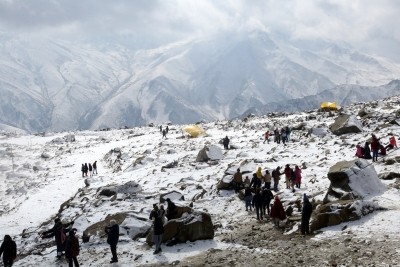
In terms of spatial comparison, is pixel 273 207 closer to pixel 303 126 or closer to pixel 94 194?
pixel 94 194

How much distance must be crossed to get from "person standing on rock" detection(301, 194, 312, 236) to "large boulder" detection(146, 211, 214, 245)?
4220 mm

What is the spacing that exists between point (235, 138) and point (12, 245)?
138ft

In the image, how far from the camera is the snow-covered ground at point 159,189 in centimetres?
1792

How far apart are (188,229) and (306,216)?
17.5 ft

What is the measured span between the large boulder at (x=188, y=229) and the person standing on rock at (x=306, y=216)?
422 centimetres

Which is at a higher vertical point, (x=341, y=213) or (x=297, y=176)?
(x=297, y=176)

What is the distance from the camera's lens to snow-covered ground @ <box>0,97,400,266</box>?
58.8 ft

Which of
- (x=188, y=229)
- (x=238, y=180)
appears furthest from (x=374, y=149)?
(x=188, y=229)

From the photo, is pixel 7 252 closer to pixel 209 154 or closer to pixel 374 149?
pixel 374 149

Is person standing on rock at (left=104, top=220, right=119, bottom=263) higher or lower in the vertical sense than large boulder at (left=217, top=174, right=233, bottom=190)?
lower

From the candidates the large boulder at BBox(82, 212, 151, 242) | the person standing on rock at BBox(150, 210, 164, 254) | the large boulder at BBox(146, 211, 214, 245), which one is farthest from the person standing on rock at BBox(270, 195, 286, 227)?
the large boulder at BBox(82, 212, 151, 242)

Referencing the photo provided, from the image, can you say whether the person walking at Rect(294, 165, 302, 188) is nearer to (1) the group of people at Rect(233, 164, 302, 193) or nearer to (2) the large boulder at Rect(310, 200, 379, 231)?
(1) the group of people at Rect(233, 164, 302, 193)

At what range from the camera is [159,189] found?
3111cm

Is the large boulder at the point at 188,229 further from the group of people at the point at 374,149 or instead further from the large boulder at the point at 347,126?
the large boulder at the point at 347,126
